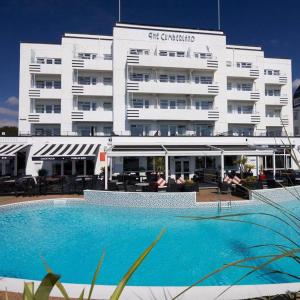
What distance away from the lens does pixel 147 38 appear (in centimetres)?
3744

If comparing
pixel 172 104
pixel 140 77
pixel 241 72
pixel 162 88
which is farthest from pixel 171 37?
pixel 241 72

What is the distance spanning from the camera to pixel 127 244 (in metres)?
11.3

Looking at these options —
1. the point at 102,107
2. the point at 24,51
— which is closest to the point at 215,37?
the point at 102,107

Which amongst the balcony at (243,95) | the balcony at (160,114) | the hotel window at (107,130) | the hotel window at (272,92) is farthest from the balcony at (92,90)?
the hotel window at (272,92)

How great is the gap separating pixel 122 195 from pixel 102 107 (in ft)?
70.5

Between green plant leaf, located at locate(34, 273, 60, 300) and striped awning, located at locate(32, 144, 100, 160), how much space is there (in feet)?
81.3

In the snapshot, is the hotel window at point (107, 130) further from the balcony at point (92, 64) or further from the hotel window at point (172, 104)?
the hotel window at point (172, 104)

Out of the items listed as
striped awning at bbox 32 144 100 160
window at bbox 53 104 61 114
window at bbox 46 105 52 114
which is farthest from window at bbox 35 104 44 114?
striped awning at bbox 32 144 100 160

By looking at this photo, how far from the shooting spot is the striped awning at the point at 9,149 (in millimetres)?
25130

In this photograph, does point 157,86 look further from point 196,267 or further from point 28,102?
point 196,267

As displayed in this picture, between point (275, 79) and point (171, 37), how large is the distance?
19326 mm

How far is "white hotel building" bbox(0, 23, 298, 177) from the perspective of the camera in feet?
108

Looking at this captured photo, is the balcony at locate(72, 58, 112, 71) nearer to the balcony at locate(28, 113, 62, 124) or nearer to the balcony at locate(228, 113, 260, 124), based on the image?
the balcony at locate(28, 113, 62, 124)

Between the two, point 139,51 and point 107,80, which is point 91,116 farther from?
point 139,51
